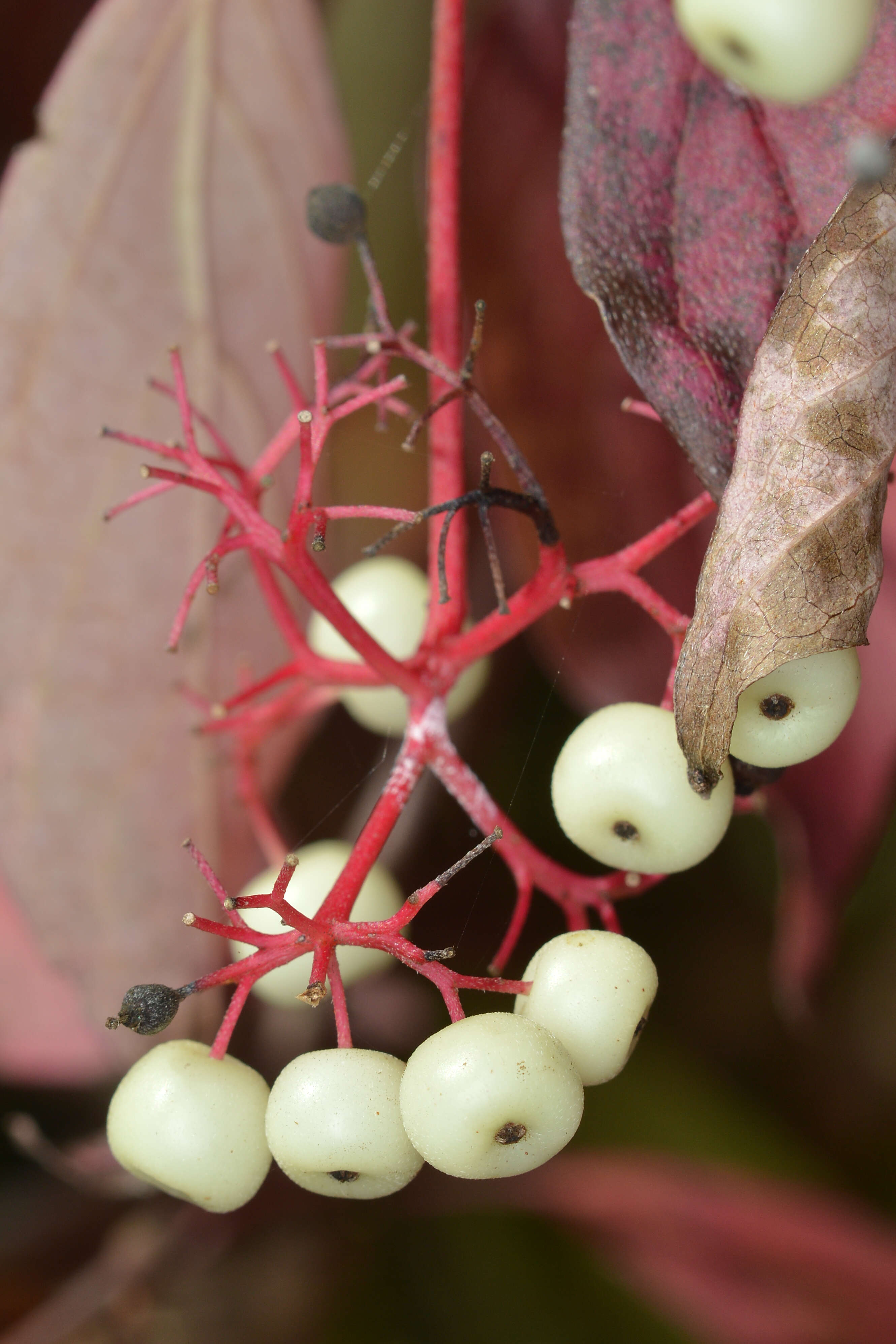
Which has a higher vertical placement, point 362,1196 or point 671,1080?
point 362,1196

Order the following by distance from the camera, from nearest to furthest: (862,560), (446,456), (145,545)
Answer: (862,560) → (446,456) → (145,545)

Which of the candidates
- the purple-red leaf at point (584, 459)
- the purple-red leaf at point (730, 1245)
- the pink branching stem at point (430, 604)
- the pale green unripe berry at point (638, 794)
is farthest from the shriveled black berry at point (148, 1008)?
the purple-red leaf at point (730, 1245)

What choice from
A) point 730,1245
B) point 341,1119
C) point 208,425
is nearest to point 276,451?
point 208,425

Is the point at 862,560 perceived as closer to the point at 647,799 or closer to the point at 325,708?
the point at 647,799

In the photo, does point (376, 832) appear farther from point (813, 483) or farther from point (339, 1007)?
point (813, 483)

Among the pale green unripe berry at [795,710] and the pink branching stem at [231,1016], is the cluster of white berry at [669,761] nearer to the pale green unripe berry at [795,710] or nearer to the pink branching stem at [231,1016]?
the pale green unripe berry at [795,710]

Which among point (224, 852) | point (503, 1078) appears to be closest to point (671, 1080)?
point (224, 852)

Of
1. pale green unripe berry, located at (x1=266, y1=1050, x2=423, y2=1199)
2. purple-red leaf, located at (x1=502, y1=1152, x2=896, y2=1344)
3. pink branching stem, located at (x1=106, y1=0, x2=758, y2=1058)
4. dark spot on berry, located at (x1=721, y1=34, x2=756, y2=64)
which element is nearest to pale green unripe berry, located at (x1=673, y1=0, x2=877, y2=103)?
dark spot on berry, located at (x1=721, y1=34, x2=756, y2=64)
